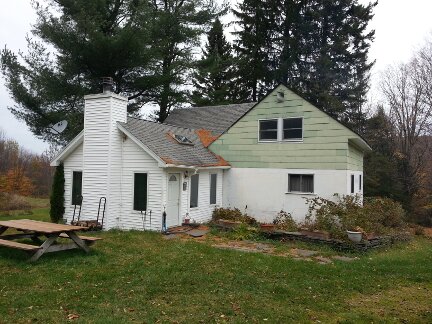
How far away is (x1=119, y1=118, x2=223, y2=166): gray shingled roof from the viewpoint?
13.9 metres

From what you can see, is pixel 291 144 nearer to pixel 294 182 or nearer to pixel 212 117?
pixel 294 182

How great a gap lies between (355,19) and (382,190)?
16039 millimetres

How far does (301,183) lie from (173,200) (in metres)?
Answer: 5.55

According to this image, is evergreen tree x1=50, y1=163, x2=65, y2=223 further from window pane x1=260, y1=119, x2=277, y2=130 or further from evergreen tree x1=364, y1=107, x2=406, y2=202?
evergreen tree x1=364, y1=107, x2=406, y2=202

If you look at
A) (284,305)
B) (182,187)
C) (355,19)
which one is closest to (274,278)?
(284,305)

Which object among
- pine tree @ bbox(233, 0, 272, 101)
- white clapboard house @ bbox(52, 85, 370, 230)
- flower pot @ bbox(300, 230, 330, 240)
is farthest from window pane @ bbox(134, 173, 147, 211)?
pine tree @ bbox(233, 0, 272, 101)

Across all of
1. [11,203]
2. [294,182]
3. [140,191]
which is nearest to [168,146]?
[140,191]

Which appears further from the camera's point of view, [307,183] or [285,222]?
[307,183]

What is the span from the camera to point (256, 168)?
16.3m

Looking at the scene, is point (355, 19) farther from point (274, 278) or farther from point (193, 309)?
point (193, 309)

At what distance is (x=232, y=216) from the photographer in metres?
15.8

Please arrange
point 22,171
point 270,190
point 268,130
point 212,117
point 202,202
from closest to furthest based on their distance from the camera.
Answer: point 202,202
point 270,190
point 268,130
point 212,117
point 22,171

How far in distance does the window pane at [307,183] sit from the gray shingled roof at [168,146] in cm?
398

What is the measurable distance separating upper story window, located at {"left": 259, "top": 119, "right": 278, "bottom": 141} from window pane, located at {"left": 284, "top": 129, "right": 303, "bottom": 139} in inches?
18.9
